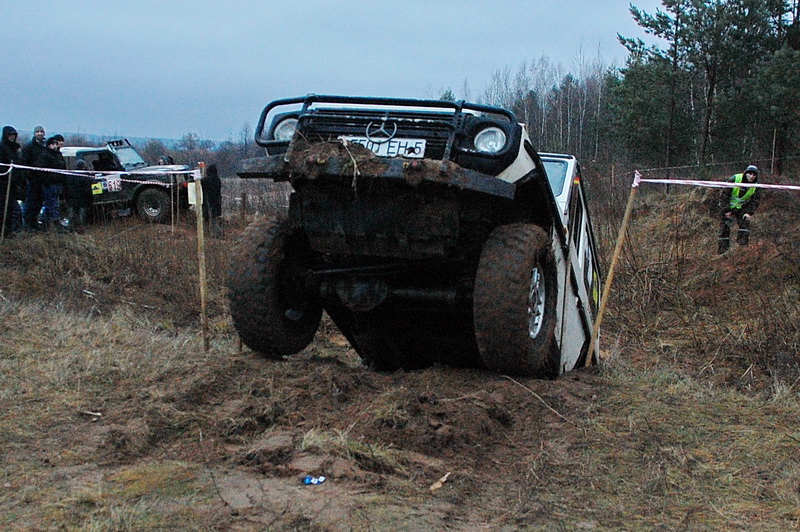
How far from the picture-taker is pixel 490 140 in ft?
14.7

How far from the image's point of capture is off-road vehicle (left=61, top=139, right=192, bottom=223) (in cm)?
1720

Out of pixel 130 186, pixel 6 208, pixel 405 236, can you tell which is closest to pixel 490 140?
pixel 405 236

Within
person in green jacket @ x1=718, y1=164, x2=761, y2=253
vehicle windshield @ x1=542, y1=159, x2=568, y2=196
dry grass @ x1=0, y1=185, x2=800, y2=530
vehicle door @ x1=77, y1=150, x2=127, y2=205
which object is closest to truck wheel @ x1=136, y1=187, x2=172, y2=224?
vehicle door @ x1=77, y1=150, x2=127, y2=205

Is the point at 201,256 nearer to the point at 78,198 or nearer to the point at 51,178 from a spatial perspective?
the point at 51,178

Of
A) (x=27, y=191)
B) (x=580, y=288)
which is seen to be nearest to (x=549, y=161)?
(x=580, y=288)

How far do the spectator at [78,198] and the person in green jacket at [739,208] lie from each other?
11.1 meters

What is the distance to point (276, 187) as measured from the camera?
65.8 feet

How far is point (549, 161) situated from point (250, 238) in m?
2.75

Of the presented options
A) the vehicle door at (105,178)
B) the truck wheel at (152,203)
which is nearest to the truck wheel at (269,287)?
the vehicle door at (105,178)

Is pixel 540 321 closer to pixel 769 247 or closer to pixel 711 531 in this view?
pixel 711 531

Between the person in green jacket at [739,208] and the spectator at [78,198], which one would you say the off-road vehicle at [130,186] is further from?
the person in green jacket at [739,208]

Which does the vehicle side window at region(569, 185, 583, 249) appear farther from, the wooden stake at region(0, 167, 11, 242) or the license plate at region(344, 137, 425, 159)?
the wooden stake at region(0, 167, 11, 242)

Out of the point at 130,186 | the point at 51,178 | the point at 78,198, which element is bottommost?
the point at 78,198

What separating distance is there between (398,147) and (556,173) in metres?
2.34
